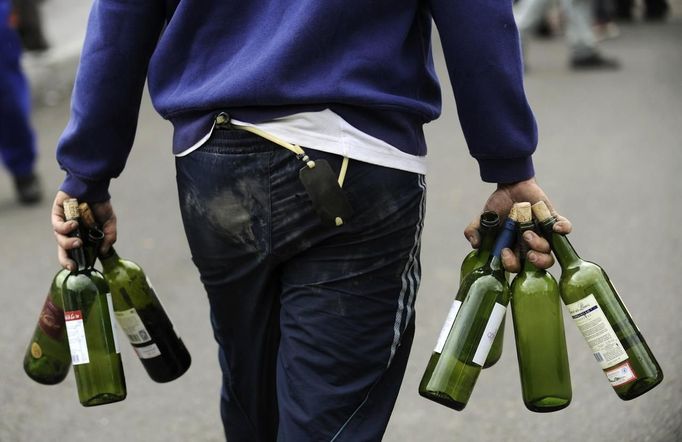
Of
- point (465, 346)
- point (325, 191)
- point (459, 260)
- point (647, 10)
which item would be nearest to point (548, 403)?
point (465, 346)

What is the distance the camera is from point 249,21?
2.18 metres

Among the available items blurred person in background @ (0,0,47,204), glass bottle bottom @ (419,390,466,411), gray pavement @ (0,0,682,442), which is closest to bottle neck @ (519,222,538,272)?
glass bottle bottom @ (419,390,466,411)

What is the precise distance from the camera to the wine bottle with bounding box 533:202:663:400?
7.55 feet

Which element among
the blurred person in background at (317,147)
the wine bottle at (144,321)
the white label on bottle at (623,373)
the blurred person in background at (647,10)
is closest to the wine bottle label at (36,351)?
the wine bottle at (144,321)

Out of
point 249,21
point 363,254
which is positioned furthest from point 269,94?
point 363,254

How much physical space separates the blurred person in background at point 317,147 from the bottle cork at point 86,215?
0.24 metres

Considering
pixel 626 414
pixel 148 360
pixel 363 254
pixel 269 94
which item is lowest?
pixel 626 414

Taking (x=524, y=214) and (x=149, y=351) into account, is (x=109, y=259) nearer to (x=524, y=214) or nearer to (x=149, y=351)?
(x=149, y=351)

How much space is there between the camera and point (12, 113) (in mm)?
6789

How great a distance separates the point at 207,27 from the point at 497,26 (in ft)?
1.79

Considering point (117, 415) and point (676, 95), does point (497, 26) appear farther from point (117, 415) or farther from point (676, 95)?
point (676, 95)

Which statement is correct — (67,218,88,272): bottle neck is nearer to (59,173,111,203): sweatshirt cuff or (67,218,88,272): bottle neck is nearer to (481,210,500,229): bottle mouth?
(59,173,111,203): sweatshirt cuff

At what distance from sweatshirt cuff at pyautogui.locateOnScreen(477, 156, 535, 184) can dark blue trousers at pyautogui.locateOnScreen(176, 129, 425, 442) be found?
0.15 metres

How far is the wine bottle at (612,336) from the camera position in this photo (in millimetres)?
2303
